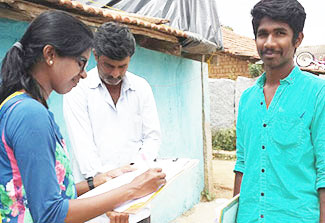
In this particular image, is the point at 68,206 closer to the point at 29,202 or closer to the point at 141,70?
the point at 29,202

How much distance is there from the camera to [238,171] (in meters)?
1.95

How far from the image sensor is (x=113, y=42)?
2252mm

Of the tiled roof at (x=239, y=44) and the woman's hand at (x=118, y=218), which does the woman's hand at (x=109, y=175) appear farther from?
the tiled roof at (x=239, y=44)

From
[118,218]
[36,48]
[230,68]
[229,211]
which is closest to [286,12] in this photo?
[229,211]

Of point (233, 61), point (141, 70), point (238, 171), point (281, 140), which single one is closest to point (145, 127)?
point (238, 171)

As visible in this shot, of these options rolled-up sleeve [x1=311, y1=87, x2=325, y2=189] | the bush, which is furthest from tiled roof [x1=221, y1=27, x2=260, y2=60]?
rolled-up sleeve [x1=311, y1=87, x2=325, y2=189]

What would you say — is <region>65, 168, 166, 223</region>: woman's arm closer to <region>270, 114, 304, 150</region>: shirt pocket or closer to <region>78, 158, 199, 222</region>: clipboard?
<region>78, 158, 199, 222</region>: clipboard

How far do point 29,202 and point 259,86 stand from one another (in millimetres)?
1261

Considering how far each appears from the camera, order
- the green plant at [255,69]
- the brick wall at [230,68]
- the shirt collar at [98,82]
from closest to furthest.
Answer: the shirt collar at [98,82]
the green plant at [255,69]
the brick wall at [230,68]

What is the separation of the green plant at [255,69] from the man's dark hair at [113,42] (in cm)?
1043

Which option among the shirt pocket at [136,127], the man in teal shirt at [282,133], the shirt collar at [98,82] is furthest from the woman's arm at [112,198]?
the shirt collar at [98,82]

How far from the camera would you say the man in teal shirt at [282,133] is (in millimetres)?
1601

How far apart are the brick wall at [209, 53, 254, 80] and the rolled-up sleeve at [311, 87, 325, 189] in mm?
12145

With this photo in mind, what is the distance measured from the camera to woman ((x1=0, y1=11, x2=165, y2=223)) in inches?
44.2
